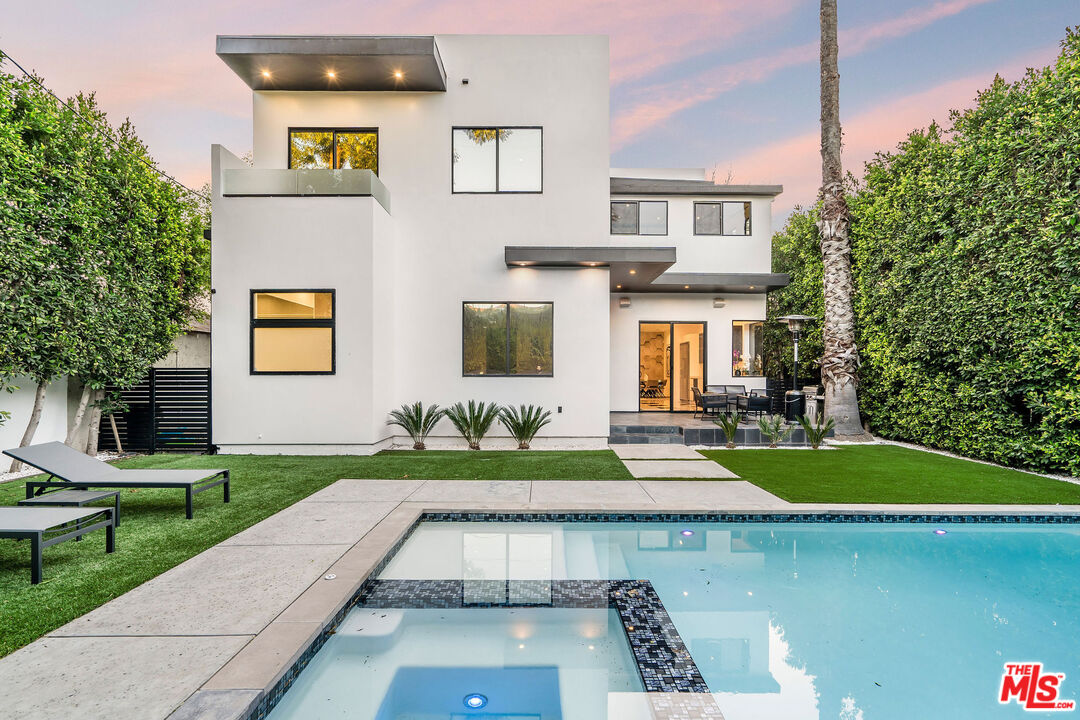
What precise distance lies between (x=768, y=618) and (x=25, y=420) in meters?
9.84

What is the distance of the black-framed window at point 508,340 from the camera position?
32.0 ft

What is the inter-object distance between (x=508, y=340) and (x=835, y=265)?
7.43m

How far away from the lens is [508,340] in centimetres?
974

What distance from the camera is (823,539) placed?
16.1ft

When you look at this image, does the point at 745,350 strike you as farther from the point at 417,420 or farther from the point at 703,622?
the point at 703,622

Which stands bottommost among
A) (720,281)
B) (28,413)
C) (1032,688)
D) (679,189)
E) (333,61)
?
(1032,688)

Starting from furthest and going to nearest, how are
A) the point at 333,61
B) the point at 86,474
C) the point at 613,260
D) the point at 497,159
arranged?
the point at 497,159, the point at 613,260, the point at 333,61, the point at 86,474

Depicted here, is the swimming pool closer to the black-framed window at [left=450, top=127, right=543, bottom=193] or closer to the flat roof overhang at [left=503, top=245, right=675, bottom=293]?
the flat roof overhang at [left=503, top=245, right=675, bottom=293]

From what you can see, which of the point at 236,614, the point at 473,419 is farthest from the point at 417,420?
the point at 236,614

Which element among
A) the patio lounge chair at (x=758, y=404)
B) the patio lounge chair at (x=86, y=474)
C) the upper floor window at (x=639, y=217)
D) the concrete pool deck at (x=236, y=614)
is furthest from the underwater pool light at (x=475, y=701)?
the upper floor window at (x=639, y=217)

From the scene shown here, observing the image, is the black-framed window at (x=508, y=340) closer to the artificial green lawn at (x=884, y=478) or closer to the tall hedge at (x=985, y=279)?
the artificial green lawn at (x=884, y=478)

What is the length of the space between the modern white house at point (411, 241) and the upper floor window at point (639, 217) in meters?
3.63

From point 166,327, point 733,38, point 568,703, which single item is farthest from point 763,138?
point 568,703

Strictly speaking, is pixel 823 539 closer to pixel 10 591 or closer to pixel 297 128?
pixel 10 591
